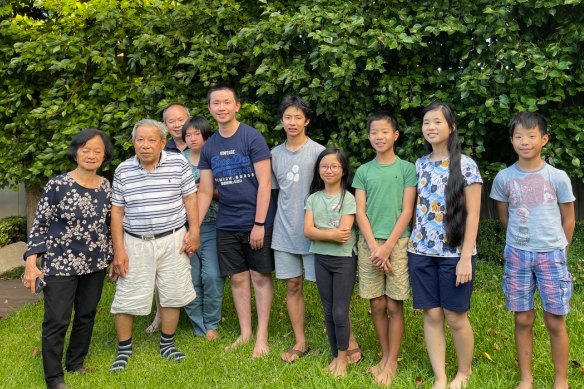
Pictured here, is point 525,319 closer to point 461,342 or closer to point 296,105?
point 461,342

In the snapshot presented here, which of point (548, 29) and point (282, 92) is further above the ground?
point (548, 29)

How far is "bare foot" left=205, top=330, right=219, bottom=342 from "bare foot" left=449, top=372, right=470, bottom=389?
195cm

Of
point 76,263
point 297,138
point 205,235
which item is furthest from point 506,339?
point 76,263

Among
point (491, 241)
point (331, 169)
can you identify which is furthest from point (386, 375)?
point (491, 241)

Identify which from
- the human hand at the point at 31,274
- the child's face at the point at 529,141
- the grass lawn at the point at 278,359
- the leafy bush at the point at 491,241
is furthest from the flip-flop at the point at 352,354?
the leafy bush at the point at 491,241

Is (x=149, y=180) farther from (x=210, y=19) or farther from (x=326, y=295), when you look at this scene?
(x=210, y=19)

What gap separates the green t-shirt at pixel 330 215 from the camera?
136 inches

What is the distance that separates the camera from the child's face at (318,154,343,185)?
347 cm

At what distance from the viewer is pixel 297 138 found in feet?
12.4

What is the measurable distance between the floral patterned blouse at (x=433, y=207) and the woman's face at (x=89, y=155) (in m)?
2.11

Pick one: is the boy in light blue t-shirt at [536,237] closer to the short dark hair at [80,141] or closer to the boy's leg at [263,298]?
the boy's leg at [263,298]

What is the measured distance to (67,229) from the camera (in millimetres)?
3488

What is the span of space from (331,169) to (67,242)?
1781 mm

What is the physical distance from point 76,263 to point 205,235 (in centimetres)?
114
